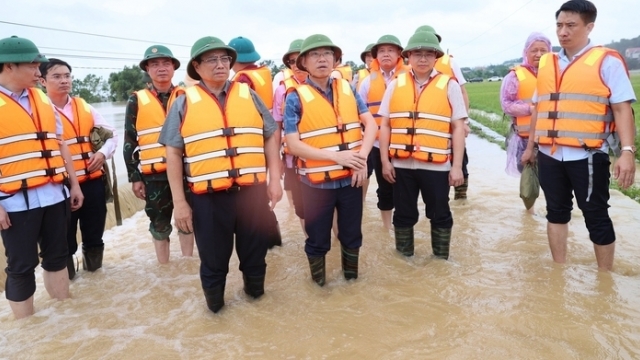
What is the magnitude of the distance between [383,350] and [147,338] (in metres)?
1.72

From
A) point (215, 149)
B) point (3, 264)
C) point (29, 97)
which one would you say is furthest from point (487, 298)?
point (3, 264)

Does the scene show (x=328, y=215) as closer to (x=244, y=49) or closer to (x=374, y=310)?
(x=374, y=310)

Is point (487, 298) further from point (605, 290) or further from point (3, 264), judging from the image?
point (3, 264)

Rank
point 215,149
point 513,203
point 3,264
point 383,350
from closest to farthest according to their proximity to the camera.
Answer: point 383,350 → point 215,149 → point 3,264 → point 513,203

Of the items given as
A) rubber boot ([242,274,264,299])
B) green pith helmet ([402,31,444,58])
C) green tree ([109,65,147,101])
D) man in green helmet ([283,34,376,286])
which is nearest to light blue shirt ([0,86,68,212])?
rubber boot ([242,274,264,299])

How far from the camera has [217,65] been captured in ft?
10.8

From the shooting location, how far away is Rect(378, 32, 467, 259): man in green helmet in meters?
4.02

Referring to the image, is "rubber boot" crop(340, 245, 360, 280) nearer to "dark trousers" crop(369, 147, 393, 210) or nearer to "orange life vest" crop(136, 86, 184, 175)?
"dark trousers" crop(369, 147, 393, 210)

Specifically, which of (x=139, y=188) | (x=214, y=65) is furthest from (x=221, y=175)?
(x=139, y=188)

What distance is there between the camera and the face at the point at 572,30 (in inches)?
140

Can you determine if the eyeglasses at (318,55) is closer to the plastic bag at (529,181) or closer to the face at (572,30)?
the face at (572,30)

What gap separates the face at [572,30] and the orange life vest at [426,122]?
0.95 metres

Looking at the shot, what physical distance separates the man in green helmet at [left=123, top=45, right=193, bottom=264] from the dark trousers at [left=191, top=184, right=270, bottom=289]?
3.77 ft

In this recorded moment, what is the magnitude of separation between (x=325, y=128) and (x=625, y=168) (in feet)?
7.65
